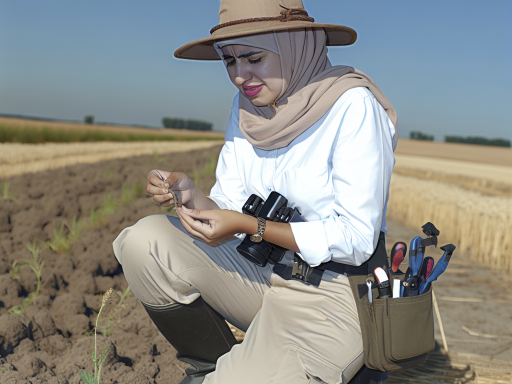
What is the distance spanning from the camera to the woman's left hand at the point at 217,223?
1.61m

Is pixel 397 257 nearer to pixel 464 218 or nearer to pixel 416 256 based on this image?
pixel 416 256

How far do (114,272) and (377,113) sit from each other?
2.19m

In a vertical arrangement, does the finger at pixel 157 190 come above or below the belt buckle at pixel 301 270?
above

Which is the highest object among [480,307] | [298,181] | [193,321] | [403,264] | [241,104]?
[241,104]

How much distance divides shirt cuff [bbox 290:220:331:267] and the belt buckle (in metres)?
0.10

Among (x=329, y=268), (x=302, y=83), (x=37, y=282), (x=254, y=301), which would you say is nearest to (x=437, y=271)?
(x=329, y=268)

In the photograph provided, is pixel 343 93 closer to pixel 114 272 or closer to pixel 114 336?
pixel 114 336

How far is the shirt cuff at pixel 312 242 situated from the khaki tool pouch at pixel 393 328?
0.17 meters

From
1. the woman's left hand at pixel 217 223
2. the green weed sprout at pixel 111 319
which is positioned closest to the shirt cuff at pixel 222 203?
the woman's left hand at pixel 217 223

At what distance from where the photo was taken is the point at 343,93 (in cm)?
170

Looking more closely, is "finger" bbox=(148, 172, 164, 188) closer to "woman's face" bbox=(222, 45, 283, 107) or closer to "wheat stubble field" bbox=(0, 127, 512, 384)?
"woman's face" bbox=(222, 45, 283, 107)

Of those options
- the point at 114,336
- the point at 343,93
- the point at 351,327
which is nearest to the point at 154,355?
the point at 114,336

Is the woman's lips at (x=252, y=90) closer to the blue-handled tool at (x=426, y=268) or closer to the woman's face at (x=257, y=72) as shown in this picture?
the woman's face at (x=257, y=72)

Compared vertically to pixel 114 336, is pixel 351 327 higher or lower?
higher
